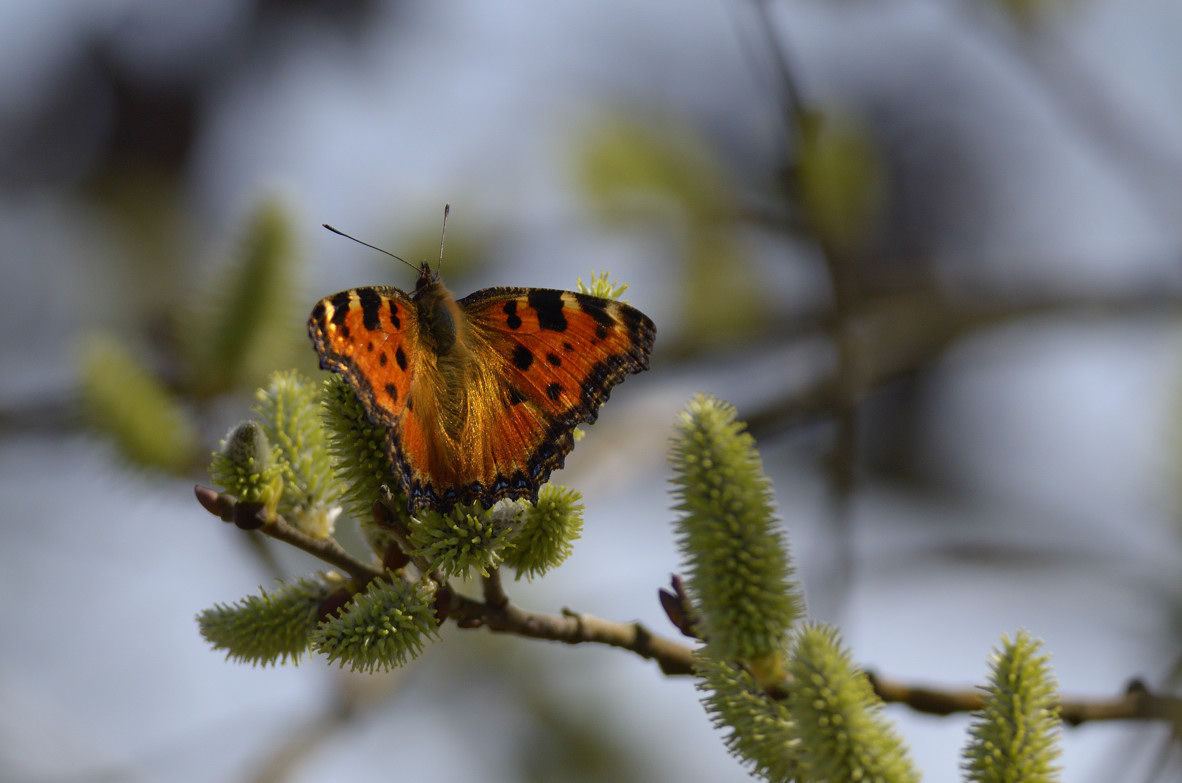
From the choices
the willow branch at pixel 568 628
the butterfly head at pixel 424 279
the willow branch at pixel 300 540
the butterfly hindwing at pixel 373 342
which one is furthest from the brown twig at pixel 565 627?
the butterfly head at pixel 424 279

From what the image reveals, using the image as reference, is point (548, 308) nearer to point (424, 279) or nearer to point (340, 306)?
point (424, 279)

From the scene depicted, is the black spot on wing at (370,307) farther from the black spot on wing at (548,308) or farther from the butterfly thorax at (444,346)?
the black spot on wing at (548,308)

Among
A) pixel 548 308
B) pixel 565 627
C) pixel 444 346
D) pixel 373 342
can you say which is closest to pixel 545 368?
pixel 548 308

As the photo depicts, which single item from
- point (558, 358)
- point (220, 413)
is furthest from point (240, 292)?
point (558, 358)

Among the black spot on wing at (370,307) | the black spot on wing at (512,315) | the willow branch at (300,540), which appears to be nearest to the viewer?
the willow branch at (300,540)

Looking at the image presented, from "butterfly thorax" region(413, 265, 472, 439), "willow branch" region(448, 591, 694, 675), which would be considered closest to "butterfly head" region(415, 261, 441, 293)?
"butterfly thorax" region(413, 265, 472, 439)

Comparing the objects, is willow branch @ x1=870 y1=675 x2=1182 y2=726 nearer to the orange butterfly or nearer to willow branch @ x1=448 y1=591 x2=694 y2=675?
willow branch @ x1=448 y1=591 x2=694 y2=675

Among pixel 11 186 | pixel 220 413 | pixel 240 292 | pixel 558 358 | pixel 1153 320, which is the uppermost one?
pixel 11 186

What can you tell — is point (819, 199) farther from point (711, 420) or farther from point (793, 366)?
point (711, 420)
